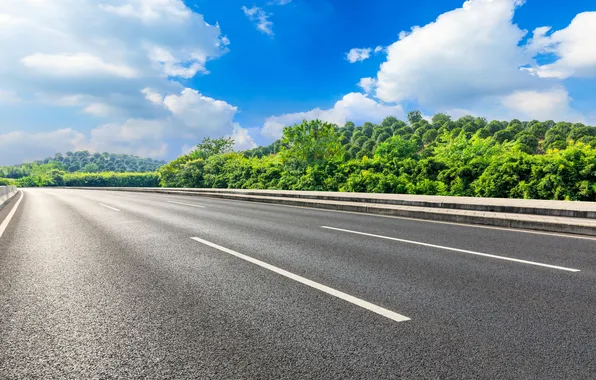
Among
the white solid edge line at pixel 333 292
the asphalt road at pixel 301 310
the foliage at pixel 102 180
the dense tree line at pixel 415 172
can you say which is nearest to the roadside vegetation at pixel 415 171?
the dense tree line at pixel 415 172

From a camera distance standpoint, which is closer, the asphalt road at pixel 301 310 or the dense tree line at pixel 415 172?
the asphalt road at pixel 301 310

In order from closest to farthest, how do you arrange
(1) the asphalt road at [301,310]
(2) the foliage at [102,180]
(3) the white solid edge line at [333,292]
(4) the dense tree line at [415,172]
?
(1) the asphalt road at [301,310]
(3) the white solid edge line at [333,292]
(4) the dense tree line at [415,172]
(2) the foliage at [102,180]

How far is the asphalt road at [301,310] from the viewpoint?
267cm

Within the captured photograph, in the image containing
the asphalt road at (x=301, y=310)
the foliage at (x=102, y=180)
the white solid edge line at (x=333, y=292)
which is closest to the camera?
the asphalt road at (x=301, y=310)

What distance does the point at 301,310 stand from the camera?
3.74 m

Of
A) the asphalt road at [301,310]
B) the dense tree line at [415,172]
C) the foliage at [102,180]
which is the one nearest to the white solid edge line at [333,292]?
the asphalt road at [301,310]

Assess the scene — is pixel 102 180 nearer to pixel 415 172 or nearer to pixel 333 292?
pixel 415 172

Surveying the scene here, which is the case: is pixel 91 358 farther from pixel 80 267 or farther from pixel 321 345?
pixel 80 267

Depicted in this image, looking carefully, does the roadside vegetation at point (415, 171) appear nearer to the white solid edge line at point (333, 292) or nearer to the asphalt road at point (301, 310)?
the asphalt road at point (301, 310)

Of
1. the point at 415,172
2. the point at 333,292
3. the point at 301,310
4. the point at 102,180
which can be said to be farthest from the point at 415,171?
the point at 102,180

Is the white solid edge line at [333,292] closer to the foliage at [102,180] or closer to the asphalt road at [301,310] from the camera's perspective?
the asphalt road at [301,310]

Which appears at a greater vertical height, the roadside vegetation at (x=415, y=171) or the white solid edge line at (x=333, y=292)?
the roadside vegetation at (x=415, y=171)

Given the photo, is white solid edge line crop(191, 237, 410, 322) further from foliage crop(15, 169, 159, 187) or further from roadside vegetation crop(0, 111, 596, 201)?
foliage crop(15, 169, 159, 187)

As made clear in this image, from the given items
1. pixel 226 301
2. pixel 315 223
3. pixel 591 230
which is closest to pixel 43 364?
pixel 226 301
